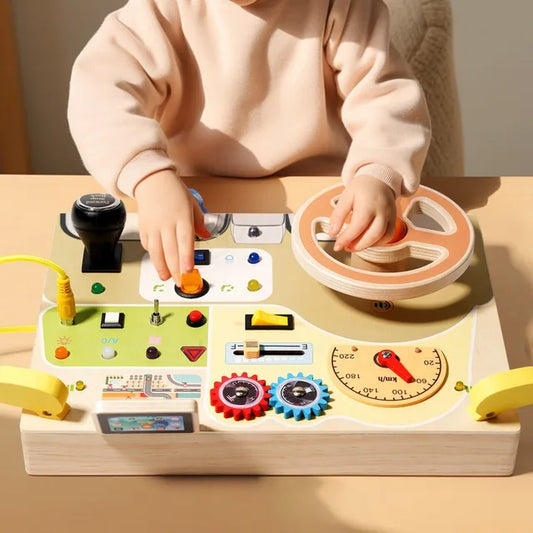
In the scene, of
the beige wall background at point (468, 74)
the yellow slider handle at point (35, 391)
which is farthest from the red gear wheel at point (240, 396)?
the beige wall background at point (468, 74)

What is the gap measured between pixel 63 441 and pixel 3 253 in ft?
0.97

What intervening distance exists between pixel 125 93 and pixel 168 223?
17 cm

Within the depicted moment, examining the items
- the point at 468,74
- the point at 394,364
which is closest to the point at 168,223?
the point at 394,364

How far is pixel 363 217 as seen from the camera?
0.91 m

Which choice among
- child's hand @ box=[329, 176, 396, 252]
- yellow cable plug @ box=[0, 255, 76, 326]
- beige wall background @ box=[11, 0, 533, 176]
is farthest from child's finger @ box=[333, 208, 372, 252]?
beige wall background @ box=[11, 0, 533, 176]

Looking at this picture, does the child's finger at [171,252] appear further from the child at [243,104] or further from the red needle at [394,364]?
the red needle at [394,364]

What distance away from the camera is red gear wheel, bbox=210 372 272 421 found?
2.52ft

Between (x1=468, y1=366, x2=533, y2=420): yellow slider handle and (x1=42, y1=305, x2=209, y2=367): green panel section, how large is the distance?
0.22m

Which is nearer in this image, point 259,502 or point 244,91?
point 259,502

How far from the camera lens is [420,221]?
99 cm

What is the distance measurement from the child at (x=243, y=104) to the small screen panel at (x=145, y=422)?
0.20 m

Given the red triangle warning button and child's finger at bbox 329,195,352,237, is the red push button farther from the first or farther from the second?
child's finger at bbox 329,195,352,237

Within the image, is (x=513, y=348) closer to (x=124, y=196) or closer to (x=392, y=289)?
(x=392, y=289)

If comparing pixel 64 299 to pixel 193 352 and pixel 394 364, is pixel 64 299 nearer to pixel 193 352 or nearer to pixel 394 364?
pixel 193 352
